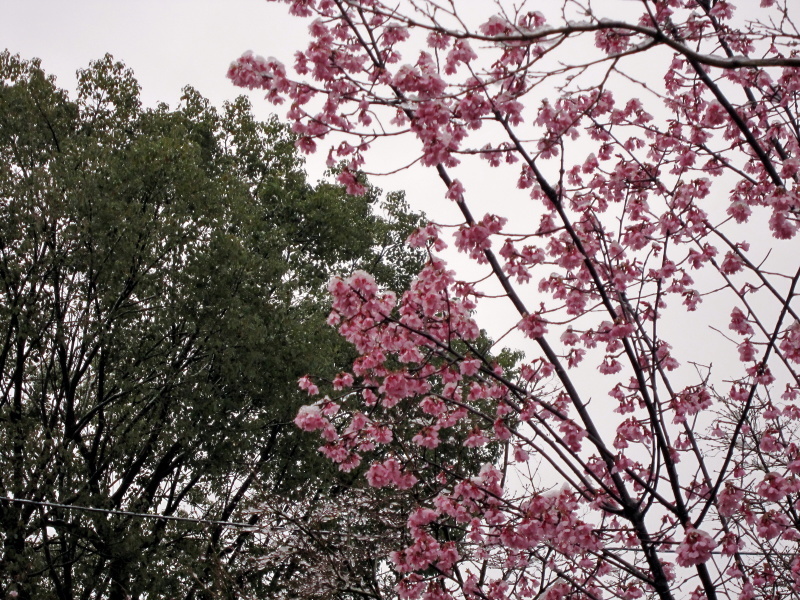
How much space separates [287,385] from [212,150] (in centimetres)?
541

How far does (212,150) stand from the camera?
1337 centimetres

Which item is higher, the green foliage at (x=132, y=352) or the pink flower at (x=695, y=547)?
the green foliage at (x=132, y=352)

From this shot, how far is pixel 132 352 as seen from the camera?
33.3ft

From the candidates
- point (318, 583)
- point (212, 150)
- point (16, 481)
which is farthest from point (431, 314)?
point (212, 150)

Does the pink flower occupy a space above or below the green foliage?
below

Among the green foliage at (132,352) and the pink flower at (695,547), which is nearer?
the pink flower at (695,547)

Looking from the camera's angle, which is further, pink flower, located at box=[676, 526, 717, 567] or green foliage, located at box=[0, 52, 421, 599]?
green foliage, located at box=[0, 52, 421, 599]

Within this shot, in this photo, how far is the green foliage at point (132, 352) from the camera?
8.59 m

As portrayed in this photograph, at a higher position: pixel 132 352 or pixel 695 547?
pixel 132 352

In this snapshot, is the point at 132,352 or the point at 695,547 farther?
the point at 132,352

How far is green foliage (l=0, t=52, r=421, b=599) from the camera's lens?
8.59 m

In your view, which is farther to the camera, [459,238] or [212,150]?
[212,150]

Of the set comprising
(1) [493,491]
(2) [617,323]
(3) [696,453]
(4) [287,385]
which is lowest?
(1) [493,491]

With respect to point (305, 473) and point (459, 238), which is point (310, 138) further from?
point (305, 473)
